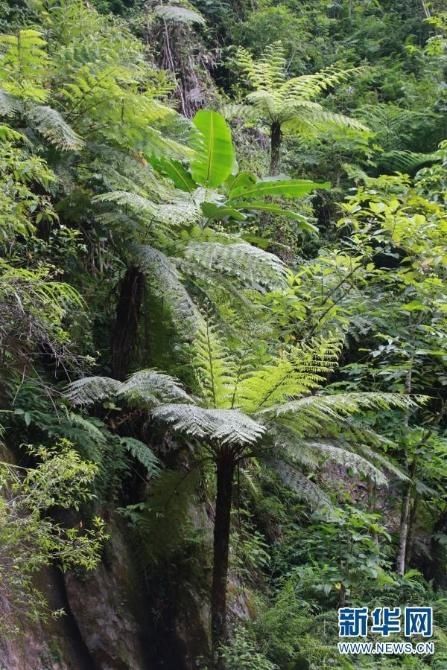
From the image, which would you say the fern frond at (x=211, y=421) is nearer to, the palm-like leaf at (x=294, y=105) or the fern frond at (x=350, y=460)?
the fern frond at (x=350, y=460)

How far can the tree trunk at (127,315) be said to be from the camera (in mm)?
4629

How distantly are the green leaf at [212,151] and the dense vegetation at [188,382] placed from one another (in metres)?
0.02

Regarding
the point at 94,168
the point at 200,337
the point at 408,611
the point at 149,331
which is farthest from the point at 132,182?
the point at 408,611

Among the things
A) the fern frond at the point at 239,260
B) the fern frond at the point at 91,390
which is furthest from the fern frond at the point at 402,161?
the fern frond at the point at 91,390

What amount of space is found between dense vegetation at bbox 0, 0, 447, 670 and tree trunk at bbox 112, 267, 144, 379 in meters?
0.01

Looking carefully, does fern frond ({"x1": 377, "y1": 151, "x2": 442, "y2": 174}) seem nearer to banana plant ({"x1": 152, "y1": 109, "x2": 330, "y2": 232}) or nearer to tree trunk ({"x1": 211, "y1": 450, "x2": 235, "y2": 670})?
banana plant ({"x1": 152, "y1": 109, "x2": 330, "y2": 232})

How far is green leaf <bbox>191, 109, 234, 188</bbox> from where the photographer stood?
5285mm

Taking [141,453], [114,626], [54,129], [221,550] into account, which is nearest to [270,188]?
[54,129]

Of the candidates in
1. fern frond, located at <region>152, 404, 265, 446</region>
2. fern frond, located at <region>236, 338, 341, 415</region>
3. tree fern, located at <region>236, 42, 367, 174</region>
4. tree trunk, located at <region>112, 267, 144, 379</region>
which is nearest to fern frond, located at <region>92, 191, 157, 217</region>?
tree trunk, located at <region>112, 267, 144, 379</region>

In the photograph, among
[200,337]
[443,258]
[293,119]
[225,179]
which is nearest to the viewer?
[200,337]

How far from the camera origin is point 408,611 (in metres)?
4.72

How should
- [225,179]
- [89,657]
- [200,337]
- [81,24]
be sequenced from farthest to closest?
[81,24], [225,179], [200,337], [89,657]

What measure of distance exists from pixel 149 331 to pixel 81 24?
3.18m

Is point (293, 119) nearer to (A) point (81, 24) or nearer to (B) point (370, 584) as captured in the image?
(A) point (81, 24)
